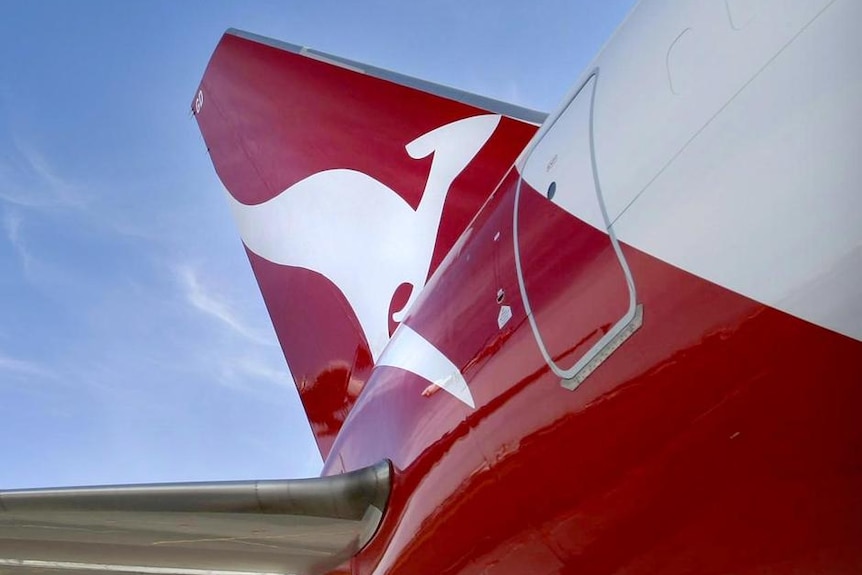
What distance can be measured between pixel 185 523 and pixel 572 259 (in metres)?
2.02

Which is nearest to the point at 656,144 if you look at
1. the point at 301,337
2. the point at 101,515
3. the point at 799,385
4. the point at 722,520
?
the point at 799,385

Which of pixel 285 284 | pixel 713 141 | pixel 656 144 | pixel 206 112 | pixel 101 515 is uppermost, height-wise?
pixel 206 112

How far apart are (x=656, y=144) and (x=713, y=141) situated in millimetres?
240

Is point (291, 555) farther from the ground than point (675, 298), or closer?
farther from the ground

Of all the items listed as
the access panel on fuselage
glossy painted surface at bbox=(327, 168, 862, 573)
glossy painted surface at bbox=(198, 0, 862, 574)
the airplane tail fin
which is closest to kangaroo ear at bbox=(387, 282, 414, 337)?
the airplane tail fin

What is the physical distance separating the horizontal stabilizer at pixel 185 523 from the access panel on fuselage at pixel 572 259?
1340 millimetres

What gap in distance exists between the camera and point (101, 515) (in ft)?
11.4

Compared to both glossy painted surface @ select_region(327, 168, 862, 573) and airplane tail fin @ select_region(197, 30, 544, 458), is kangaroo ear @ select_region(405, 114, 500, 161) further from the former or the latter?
glossy painted surface @ select_region(327, 168, 862, 573)

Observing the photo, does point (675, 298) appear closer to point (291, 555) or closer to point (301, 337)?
point (291, 555)

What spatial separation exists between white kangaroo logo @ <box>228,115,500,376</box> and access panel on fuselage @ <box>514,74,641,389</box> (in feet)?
6.69

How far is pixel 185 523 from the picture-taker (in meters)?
3.57

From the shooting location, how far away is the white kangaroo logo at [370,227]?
5204 millimetres

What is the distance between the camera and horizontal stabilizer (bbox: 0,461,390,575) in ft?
11.3

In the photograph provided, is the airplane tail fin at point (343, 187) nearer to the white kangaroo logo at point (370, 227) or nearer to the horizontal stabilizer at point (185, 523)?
the white kangaroo logo at point (370, 227)
